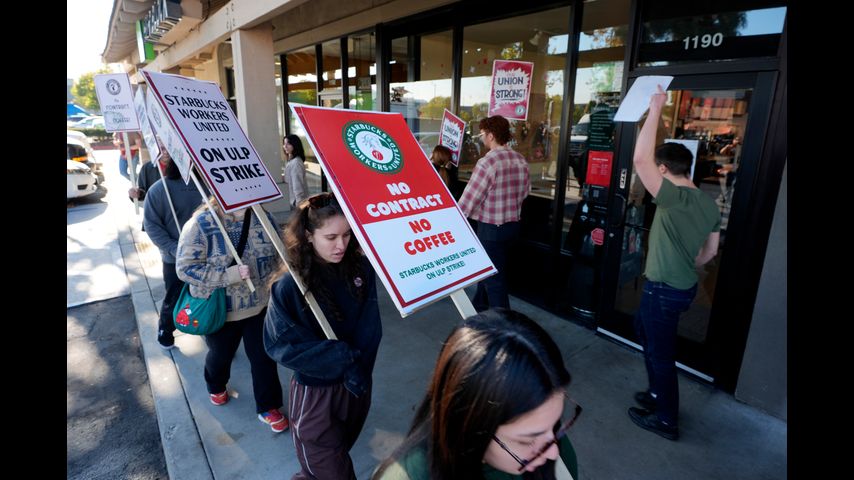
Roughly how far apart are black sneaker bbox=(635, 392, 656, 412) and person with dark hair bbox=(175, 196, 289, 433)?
2.61 meters

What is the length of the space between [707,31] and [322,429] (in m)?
3.65

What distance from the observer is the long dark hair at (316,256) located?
1950 mm

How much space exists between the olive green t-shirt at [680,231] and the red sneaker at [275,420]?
267 centimetres

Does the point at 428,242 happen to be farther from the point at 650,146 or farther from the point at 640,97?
the point at 650,146

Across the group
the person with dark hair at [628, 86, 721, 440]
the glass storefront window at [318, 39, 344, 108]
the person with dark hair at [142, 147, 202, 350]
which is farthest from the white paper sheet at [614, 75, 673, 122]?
the glass storefront window at [318, 39, 344, 108]

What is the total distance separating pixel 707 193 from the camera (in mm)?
3404

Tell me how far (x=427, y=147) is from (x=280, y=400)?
4360 mm

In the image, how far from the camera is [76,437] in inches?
126

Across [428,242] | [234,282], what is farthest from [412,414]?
[428,242]

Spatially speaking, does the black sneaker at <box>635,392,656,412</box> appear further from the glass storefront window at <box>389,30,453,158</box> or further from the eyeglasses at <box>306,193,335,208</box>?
the glass storefront window at <box>389,30,453,158</box>

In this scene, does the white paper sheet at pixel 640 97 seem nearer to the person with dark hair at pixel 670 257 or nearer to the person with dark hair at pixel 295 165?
the person with dark hair at pixel 670 257
